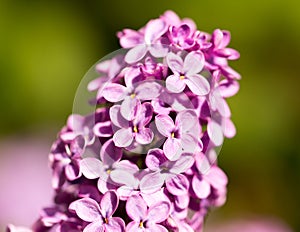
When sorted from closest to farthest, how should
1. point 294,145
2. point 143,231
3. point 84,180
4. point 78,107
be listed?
point 143,231, point 84,180, point 78,107, point 294,145

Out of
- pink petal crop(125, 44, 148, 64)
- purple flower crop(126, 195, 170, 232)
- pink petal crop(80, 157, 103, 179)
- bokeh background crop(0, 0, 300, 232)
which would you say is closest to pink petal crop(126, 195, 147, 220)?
purple flower crop(126, 195, 170, 232)

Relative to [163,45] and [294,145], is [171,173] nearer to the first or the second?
[163,45]

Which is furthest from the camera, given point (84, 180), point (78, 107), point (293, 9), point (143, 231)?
point (293, 9)

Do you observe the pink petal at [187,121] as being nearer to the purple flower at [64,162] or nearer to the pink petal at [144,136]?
the pink petal at [144,136]

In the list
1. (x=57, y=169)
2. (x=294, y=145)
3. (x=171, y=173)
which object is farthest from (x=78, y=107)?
(x=294, y=145)

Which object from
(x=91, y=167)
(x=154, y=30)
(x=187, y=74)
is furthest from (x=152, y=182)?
(x=154, y=30)

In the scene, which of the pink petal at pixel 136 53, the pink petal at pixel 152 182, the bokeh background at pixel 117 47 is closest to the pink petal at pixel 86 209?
the pink petal at pixel 152 182
